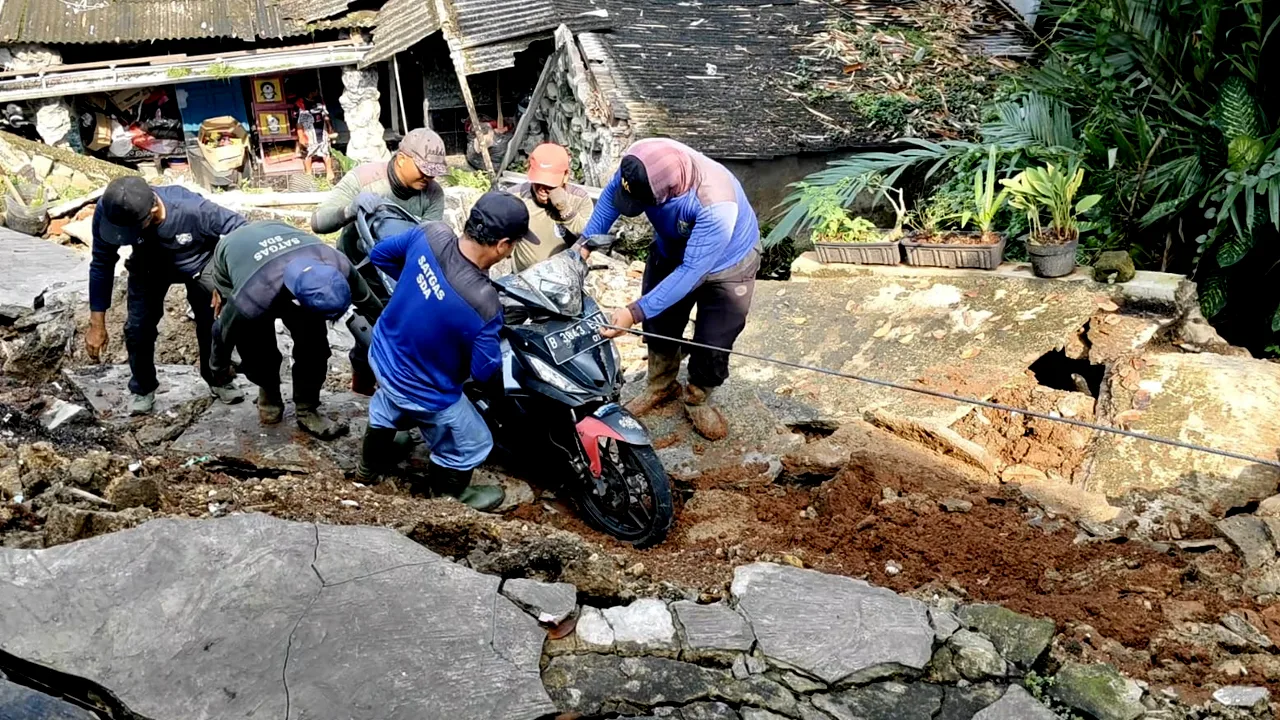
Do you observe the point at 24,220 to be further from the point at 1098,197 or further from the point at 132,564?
the point at 1098,197

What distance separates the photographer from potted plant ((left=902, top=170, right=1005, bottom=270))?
788 cm

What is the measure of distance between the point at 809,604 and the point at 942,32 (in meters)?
12.8

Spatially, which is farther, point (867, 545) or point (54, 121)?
point (54, 121)

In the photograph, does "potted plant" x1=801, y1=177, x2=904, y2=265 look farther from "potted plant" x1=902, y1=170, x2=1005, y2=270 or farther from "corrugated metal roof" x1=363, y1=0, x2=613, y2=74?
"corrugated metal roof" x1=363, y1=0, x2=613, y2=74

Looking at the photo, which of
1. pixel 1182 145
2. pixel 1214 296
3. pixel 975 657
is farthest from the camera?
pixel 1182 145

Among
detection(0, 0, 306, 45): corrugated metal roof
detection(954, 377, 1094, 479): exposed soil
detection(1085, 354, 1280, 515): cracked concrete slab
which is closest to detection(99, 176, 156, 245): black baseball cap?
detection(954, 377, 1094, 479): exposed soil

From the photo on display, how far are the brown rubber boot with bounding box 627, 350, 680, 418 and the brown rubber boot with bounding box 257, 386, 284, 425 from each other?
210cm

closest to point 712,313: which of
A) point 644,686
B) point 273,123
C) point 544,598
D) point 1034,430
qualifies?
point 1034,430

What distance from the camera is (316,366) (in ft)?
19.6

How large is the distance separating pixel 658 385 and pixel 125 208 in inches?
125

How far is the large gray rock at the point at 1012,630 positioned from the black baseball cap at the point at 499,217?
7.51 feet

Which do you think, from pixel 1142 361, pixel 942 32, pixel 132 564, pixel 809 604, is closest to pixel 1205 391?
pixel 1142 361

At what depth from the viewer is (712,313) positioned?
5.89 m

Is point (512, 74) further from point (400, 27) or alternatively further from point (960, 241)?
point (960, 241)
